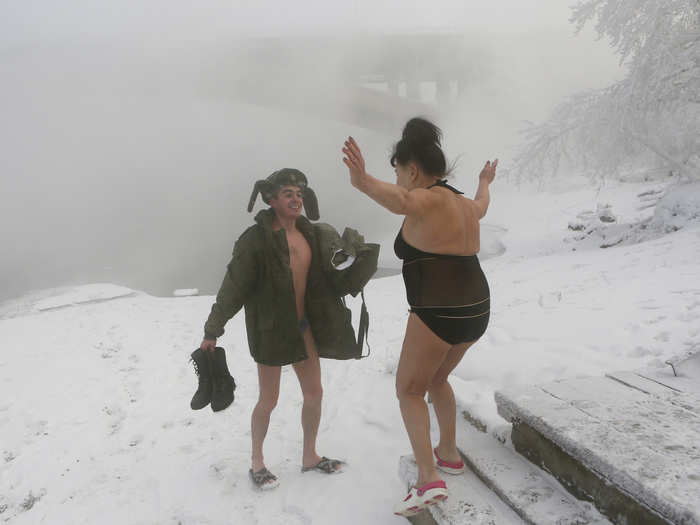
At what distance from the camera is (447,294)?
1.85 meters

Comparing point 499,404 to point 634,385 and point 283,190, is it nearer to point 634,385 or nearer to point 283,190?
point 634,385

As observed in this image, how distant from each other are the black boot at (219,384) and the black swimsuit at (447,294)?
114cm

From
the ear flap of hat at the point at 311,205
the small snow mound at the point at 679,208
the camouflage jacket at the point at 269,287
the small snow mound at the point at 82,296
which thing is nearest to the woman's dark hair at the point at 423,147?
the camouflage jacket at the point at 269,287

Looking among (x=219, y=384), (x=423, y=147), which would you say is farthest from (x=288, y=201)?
(x=219, y=384)

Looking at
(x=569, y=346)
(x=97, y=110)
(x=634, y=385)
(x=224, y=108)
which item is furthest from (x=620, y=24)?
(x=224, y=108)

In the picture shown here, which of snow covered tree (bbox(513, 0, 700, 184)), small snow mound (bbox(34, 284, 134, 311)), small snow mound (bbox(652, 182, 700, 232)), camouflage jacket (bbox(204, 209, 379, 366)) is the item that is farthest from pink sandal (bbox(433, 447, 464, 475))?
small snow mound (bbox(34, 284, 134, 311))

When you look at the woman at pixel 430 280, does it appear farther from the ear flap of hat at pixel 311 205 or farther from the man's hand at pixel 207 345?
the man's hand at pixel 207 345

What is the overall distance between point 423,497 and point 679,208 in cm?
921

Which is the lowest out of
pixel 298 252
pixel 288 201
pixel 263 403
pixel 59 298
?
pixel 59 298

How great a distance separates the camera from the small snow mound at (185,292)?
12.3 metres

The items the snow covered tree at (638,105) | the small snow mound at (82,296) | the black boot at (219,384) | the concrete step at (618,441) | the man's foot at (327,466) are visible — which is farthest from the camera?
the small snow mound at (82,296)

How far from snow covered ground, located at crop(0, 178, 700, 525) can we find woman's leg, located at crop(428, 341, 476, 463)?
435 millimetres

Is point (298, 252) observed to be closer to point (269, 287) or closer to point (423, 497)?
point (269, 287)

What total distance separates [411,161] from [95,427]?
133 inches
